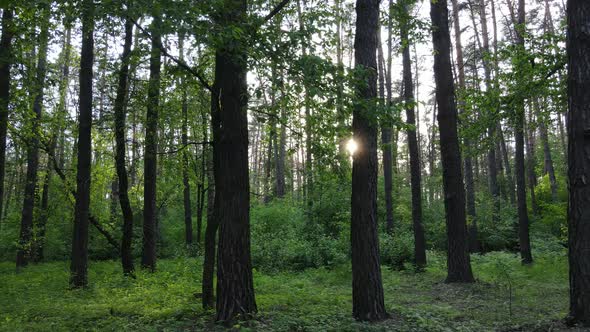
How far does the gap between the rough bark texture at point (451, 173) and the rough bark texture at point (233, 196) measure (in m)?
6.17

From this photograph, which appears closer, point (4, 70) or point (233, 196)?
point (233, 196)

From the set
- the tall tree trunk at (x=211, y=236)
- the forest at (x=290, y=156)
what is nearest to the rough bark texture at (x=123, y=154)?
the forest at (x=290, y=156)

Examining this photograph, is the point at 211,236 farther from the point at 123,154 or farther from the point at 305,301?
the point at 123,154

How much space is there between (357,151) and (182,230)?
18.2m

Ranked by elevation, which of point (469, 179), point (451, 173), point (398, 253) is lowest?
point (398, 253)

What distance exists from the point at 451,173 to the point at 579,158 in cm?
517

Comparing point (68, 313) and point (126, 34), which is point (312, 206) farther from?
point (68, 313)

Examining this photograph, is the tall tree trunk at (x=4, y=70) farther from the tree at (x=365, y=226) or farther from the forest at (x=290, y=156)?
the tree at (x=365, y=226)

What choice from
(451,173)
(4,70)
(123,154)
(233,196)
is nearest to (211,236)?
(233,196)

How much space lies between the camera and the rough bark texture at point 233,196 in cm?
671

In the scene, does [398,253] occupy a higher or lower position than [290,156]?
lower

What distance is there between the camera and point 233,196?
688 cm

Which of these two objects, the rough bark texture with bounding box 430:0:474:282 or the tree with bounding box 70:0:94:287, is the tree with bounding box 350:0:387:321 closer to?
the rough bark texture with bounding box 430:0:474:282

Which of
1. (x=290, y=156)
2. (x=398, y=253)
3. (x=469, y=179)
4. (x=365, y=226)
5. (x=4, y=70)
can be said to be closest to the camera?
(x=365, y=226)
